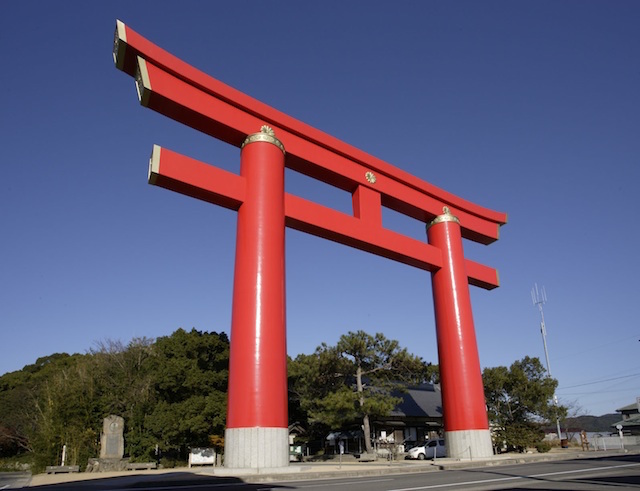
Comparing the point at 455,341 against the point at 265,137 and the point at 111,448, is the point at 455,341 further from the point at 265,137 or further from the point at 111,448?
the point at 111,448

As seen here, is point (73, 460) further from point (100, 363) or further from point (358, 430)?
point (358, 430)

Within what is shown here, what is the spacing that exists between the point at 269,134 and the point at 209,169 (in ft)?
7.49

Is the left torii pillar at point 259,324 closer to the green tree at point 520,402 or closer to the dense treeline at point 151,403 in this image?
the dense treeline at point 151,403

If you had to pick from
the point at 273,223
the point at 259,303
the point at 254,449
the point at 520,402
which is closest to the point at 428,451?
the point at 520,402

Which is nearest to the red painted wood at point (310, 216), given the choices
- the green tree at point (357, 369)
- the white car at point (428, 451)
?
the green tree at point (357, 369)

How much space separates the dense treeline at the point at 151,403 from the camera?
20.5 m

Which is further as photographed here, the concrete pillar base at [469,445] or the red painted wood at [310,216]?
the concrete pillar base at [469,445]

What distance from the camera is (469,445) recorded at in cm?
1628

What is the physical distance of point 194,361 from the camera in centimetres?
2158

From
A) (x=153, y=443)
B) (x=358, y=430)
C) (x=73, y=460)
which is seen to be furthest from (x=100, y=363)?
(x=358, y=430)

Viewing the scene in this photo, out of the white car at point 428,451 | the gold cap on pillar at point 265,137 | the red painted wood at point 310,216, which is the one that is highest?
the gold cap on pillar at point 265,137

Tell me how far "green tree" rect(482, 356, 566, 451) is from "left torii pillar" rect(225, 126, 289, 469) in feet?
53.1

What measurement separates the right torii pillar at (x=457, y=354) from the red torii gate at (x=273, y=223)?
4cm

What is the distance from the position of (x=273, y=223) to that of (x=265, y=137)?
2.69 metres
